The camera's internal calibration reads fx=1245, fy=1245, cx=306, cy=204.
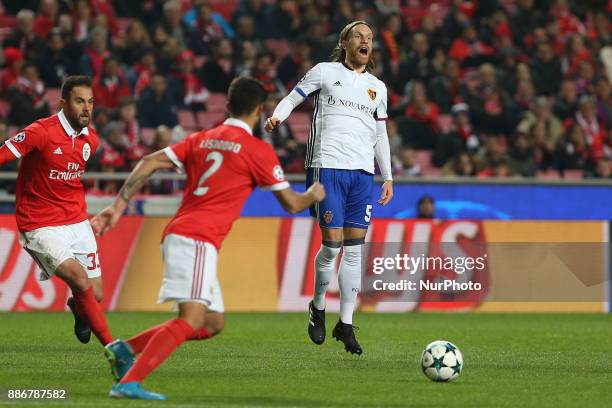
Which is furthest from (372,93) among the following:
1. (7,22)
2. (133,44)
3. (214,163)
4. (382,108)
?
(7,22)

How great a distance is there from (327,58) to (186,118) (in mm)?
2400

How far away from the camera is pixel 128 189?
6.98 meters

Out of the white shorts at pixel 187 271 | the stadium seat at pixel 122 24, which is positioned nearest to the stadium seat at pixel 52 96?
the stadium seat at pixel 122 24

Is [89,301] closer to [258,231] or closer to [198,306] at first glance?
[198,306]

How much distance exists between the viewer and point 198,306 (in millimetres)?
6965

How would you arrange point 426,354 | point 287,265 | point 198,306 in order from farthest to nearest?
1. point 287,265
2. point 426,354
3. point 198,306

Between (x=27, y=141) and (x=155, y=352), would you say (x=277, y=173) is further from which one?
(x=27, y=141)

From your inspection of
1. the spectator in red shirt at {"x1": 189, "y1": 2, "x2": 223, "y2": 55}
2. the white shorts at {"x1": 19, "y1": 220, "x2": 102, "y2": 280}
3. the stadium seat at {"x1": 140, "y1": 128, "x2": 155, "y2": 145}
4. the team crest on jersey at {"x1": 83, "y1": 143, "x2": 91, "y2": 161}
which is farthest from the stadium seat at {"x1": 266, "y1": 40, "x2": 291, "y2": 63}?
the white shorts at {"x1": 19, "y1": 220, "x2": 102, "y2": 280}

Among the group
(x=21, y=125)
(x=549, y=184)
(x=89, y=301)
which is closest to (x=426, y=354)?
(x=89, y=301)

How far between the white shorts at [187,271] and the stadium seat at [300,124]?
12.0m

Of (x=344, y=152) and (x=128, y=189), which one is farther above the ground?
(x=344, y=152)

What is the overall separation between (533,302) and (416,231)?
184cm

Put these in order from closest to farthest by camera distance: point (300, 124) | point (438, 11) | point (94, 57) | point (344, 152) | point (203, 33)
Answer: point (344, 152), point (94, 57), point (300, 124), point (203, 33), point (438, 11)

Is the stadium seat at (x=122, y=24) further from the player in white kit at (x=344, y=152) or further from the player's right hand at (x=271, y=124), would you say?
the player's right hand at (x=271, y=124)
